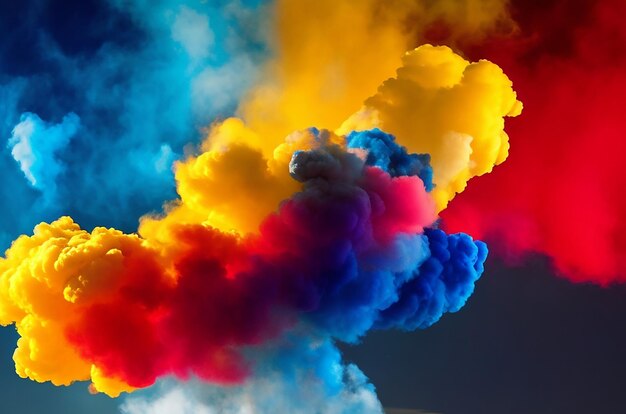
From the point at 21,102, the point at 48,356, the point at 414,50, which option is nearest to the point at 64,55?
the point at 21,102

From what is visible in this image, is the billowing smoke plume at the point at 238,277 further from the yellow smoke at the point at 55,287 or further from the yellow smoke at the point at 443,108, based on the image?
the yellow smoke at the point at 443,108

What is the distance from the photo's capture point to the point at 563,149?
1603 centimetres

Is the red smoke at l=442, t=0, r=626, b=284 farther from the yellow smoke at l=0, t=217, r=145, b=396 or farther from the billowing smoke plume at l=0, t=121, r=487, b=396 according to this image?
the yellow smoke at l=0, t=217, r=145, b=396

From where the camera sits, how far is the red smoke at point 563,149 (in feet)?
50.6

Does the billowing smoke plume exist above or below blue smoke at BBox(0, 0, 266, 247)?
below

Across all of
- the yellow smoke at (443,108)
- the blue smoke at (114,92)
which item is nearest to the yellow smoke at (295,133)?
the yellow smoke at (443,108)

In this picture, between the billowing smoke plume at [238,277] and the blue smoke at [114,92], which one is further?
the blue smoke at [114,92]

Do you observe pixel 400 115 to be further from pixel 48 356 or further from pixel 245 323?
pixel 48 356

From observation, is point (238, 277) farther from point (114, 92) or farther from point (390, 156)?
point (114, 92)

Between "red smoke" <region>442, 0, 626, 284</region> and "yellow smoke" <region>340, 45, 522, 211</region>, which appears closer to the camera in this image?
"yellow smoke" <region>340, 45, 522, 211</region>

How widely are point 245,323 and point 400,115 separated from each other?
193 inches

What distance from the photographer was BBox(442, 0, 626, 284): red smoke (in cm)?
1544

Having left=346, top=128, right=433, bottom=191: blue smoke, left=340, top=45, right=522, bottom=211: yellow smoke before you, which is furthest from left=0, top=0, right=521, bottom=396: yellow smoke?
left=346, top=128, right=433, bottom=191: blue smoke

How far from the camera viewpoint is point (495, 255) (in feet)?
56.1
